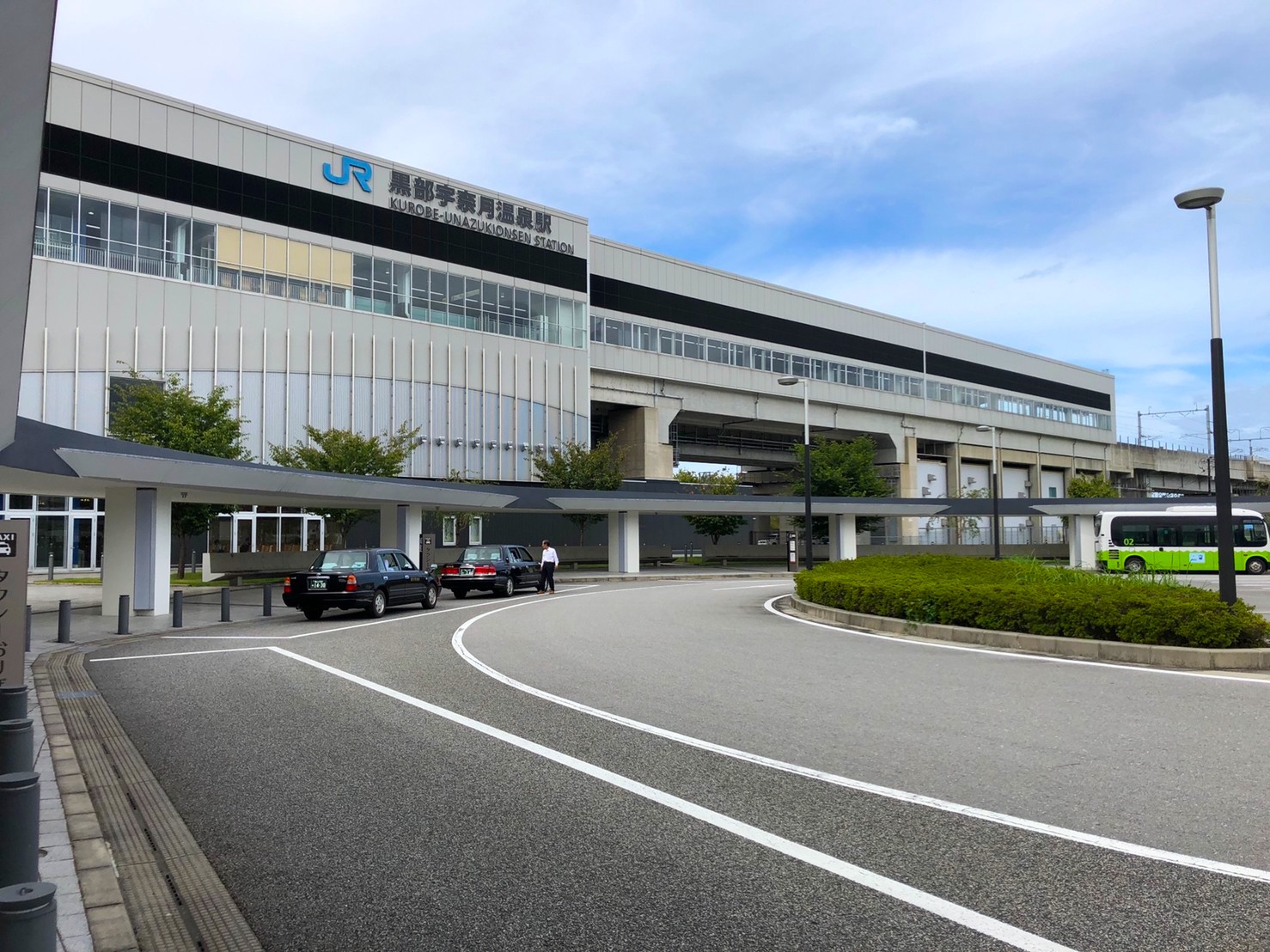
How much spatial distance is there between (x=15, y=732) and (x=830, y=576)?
19665 millimetres

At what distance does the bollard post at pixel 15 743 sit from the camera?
5906mm

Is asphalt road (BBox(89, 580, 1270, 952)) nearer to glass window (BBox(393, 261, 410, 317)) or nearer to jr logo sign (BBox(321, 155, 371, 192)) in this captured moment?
glass window (BBox(393, 261, 410, 317))

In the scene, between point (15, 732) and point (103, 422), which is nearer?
point (15, 732)

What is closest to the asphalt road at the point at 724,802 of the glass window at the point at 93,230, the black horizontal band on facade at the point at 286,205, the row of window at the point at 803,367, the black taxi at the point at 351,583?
the black taxi at the point at 351,583

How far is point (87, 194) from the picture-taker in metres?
42.0

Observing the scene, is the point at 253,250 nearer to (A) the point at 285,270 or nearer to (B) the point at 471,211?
(A) the point at 285,270

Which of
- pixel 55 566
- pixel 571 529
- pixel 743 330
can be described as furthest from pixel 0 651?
pixel 743 330

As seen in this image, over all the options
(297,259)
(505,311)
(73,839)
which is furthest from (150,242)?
(73,839)

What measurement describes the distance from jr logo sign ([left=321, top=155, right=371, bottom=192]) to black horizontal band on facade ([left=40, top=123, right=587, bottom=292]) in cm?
89

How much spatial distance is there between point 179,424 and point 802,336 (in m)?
47.4

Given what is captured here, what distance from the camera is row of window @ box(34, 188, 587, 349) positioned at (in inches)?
1651

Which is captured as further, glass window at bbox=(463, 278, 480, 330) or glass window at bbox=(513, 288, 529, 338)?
glass window at bbox=(513, 288, 529, 338)

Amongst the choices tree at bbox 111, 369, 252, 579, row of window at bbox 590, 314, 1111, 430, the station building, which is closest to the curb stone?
tree at bbox 111, 369, 252, 579

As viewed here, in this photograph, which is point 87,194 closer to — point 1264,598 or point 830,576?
point 830,576
